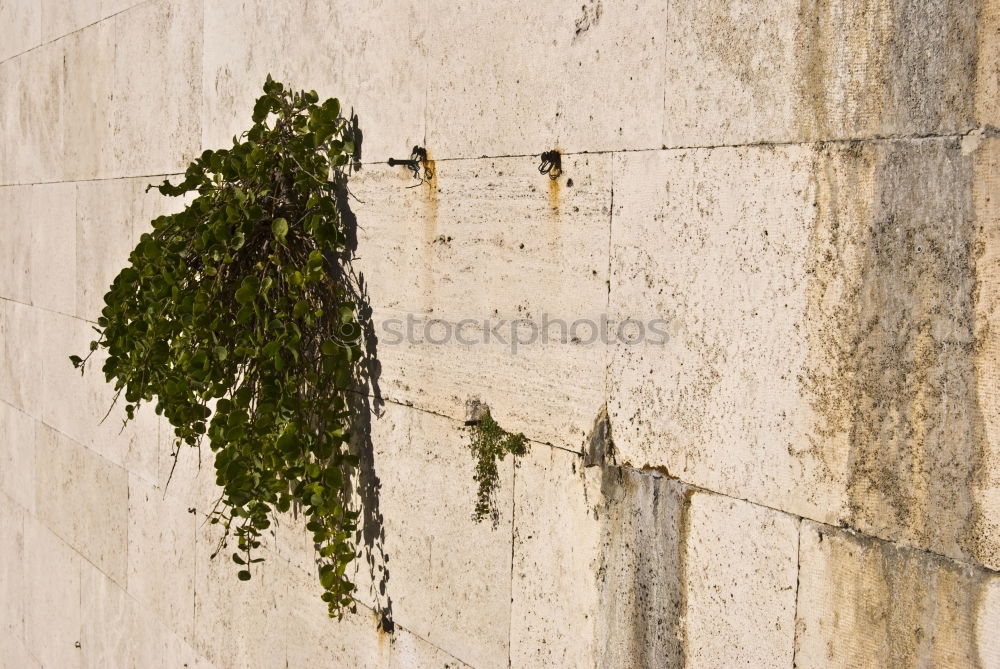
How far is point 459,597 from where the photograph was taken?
2.35 m

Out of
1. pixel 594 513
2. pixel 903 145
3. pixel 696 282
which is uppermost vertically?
pixel 903 145

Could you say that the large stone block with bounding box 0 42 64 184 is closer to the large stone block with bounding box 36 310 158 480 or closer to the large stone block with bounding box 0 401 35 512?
the large stone block with bounding box 36 310 158 480

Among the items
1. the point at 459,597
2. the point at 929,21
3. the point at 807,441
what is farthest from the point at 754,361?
the point at 459,597

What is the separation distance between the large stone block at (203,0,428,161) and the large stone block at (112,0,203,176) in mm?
132

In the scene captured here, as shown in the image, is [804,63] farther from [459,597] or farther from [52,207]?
[52,207]

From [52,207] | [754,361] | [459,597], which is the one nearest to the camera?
[754,361]

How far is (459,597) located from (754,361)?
1110 millimetres

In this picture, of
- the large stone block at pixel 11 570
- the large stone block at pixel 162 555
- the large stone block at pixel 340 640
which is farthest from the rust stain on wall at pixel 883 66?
the large stone block at pixel 11 570

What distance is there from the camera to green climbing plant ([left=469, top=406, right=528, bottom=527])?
87.3 inches

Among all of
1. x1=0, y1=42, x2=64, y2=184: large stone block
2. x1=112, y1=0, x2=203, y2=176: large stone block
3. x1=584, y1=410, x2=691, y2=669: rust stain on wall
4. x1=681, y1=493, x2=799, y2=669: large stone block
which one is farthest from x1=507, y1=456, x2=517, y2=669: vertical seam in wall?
x1=0, y1=42, x2=64, y2=184: large stone block

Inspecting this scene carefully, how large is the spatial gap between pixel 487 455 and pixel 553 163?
2.47 ft

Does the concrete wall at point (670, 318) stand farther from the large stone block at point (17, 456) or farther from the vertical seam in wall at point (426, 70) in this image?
the large stone block at point (17, 456)

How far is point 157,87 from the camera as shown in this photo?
11.5 ft

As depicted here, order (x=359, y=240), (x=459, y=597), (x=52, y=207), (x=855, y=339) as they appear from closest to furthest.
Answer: (x=855, y=339) → (x=459, y=597) → (x=359, y=240) → (x=52, y=207)
